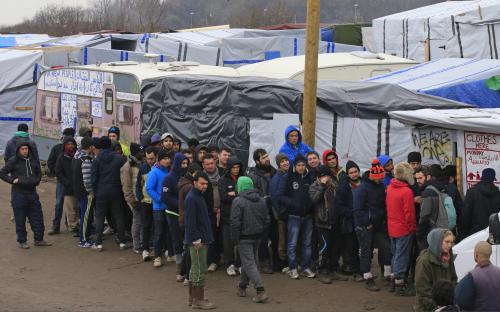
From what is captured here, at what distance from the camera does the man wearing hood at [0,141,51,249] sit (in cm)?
1408

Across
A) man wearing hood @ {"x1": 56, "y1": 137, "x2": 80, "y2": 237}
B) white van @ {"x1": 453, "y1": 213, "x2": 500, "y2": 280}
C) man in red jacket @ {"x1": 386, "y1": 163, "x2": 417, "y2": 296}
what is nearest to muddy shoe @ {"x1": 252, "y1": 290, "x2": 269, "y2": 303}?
man in red jacket @ {"x1": 386, "y1": 163, "x2": 417, "y2": 296}

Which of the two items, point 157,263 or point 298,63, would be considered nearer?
point 157,263

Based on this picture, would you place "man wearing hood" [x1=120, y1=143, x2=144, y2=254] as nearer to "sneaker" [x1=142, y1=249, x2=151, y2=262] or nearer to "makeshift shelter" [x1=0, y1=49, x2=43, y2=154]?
"sneaker" [x1=142, y1=249, x2=151, y2=262]

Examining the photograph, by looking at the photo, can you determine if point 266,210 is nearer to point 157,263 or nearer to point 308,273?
point 308,273

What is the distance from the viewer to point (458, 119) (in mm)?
11656

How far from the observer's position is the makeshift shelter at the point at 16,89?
24.2 metres

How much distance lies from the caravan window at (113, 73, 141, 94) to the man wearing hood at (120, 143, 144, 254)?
4.06 meters

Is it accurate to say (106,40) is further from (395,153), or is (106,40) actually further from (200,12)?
(200,12)

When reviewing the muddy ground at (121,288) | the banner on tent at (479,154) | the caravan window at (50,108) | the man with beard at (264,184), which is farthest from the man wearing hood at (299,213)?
the caravan window at (50,108)

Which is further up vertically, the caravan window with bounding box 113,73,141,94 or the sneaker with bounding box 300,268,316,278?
the caravan window with bounding box 113,73,141,94

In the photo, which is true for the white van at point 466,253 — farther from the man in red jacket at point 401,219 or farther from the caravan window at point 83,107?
the caravan window at point 83,107

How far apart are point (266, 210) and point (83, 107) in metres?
9.20

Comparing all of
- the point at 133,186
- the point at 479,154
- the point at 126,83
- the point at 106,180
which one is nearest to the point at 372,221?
the point at 479,154

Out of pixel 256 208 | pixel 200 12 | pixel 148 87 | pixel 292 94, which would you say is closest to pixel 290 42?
pixel 148 87
